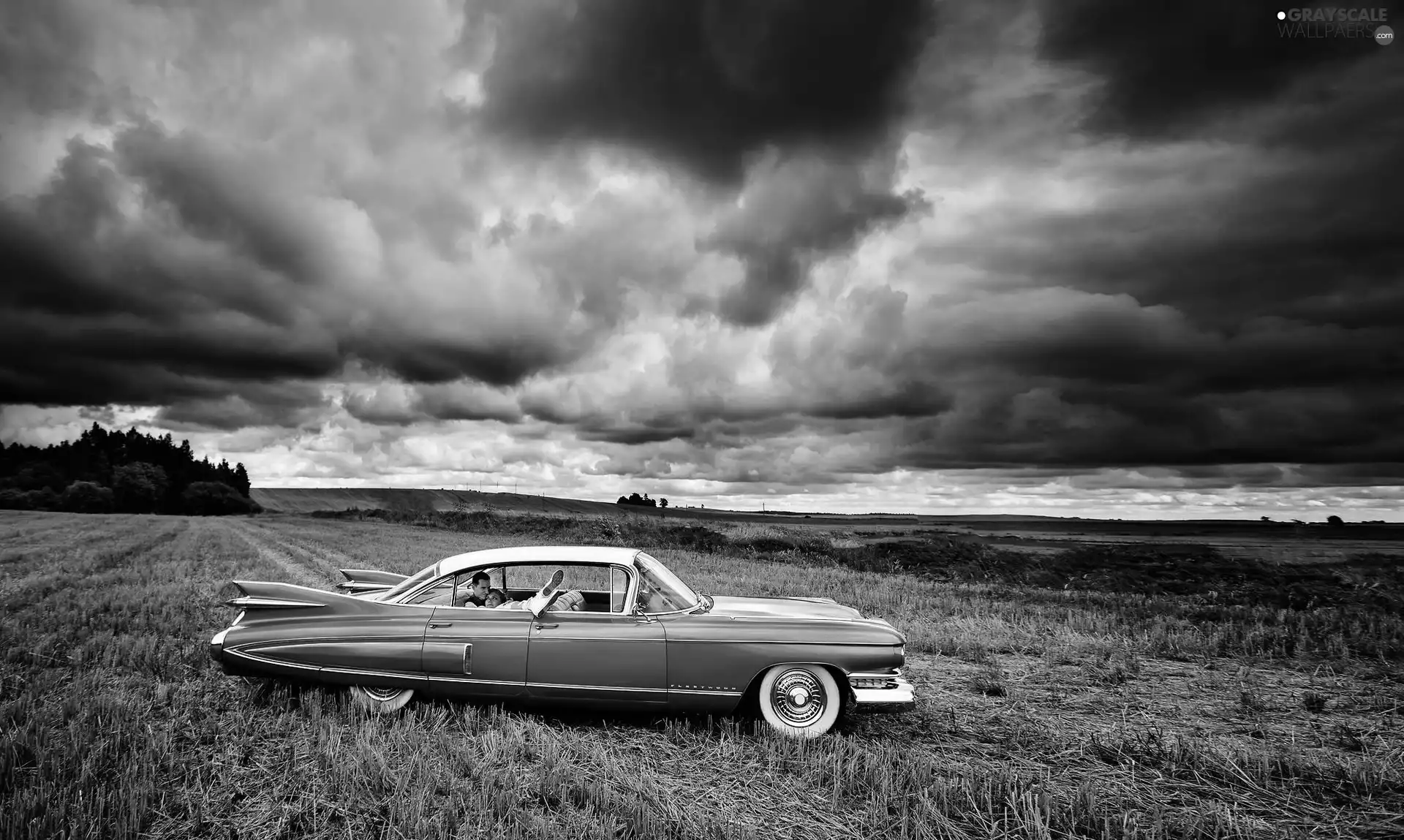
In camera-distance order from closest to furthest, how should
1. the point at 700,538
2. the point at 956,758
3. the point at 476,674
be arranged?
the point at 956,758 < the point at 476,674 < the point at 700,538

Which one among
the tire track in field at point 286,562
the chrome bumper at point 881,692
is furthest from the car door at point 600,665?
the tire track in field at point 286,562

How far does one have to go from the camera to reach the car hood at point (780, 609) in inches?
233

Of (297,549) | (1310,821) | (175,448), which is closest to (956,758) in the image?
(1310,821)

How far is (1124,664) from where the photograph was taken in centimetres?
832

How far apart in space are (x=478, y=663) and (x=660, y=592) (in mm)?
1627

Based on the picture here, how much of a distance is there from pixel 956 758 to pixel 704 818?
2.35m

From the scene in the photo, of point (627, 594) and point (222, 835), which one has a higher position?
point (627, 594)

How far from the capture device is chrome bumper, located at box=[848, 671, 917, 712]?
5.31 metres

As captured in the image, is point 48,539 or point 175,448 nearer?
point 48,539

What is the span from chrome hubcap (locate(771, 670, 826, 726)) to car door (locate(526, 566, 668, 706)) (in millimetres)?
958

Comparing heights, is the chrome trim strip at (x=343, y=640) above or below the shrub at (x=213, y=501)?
above

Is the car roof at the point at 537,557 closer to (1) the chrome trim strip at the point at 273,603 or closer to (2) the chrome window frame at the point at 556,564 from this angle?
(2) the chrome window frame at the point at 556,564

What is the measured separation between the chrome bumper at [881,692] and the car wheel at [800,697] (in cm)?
19

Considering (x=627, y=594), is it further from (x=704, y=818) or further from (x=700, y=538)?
(x=700, y=538)
